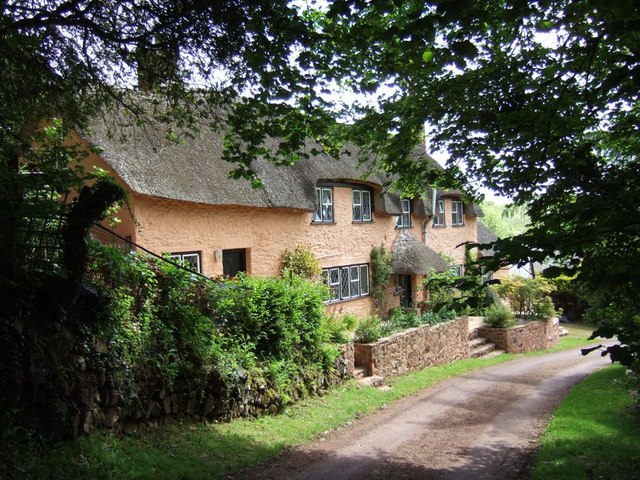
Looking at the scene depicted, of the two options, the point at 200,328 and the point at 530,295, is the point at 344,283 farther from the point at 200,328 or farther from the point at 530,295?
the point at 200,328

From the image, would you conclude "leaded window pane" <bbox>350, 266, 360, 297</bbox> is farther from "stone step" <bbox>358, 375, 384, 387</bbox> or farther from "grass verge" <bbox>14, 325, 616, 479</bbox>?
"grass verge" <bbox>14, 325, 616, 479</bbox>

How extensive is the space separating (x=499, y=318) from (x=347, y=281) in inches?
261

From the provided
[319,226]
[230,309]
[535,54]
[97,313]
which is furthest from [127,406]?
[319,226]

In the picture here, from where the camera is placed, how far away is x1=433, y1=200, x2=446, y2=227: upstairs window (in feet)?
84.8

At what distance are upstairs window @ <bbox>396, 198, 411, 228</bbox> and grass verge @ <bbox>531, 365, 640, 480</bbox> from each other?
35.5 feet

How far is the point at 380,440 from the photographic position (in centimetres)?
Result: 947

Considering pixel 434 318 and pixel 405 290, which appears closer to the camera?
pixel 434 318

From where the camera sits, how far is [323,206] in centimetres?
1883

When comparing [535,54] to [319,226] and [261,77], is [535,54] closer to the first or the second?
[261,77]

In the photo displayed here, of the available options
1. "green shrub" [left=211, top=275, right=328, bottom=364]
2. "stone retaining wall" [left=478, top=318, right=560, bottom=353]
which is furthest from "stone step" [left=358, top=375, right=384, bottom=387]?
"stone retaining wall" [left=478, top=318, right=560, bottom=353]

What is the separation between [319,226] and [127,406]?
38.8 feet

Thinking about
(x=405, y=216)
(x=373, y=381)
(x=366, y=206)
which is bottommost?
(x=373, y=381)

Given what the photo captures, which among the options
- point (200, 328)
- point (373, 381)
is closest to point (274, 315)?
point (200, 328)

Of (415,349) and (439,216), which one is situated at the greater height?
(439,216)
